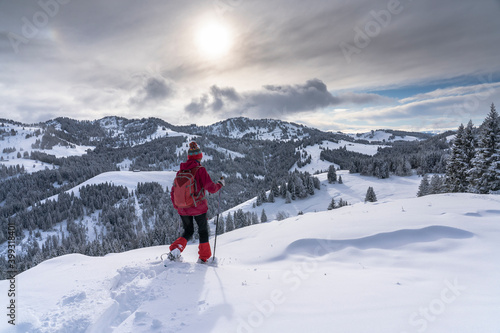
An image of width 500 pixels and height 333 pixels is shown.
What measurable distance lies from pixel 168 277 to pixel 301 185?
73.1m

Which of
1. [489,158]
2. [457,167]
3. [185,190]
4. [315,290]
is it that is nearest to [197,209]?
[185,190]

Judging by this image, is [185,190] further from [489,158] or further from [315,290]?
[489,158]

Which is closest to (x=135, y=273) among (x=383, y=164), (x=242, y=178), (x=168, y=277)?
(x=168, y=277)

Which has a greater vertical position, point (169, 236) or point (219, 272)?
point (219, 272)

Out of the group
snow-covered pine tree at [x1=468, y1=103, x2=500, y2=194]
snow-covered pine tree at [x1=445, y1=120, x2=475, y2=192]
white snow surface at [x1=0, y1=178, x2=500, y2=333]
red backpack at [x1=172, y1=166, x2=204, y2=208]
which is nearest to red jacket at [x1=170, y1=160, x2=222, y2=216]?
red backpack at [x1=172, y1=166, x2=204, y2=208]

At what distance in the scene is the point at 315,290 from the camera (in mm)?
4285

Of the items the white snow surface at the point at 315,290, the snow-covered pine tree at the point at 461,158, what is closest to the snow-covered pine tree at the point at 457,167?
the snow-covered pine tree at the point at 461,158

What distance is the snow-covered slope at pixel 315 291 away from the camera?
3.19 m

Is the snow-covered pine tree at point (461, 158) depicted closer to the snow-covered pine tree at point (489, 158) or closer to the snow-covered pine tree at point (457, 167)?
the snow-covered pine tree at point (457, 167)

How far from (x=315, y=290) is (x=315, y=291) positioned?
45 mm

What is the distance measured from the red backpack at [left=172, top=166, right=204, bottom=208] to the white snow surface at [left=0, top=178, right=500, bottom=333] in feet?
5.64

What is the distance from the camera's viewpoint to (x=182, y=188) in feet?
20.2

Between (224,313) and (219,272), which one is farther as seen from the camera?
(219,272)

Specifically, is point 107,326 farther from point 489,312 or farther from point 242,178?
point 242,178
